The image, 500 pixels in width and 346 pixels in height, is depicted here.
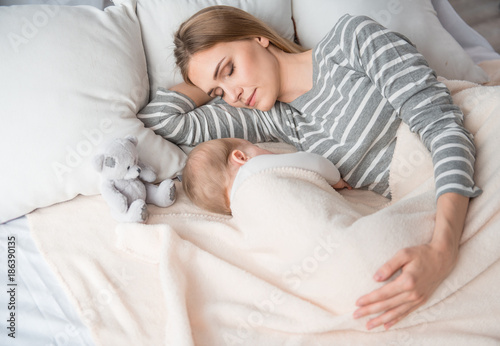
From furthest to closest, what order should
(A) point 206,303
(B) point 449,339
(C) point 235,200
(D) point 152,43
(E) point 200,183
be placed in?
(D) point 152,43
(E) point 200,183
(C) point 235,200
(A) point 206,303
(B) point 449,339

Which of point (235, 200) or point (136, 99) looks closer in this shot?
point (235, 200)

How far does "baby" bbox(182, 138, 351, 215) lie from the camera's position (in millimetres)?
1237

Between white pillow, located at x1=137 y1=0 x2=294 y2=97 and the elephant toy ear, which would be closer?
the elephant toy ear

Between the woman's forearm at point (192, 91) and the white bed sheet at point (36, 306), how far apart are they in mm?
695

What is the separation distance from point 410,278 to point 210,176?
0.61 metres

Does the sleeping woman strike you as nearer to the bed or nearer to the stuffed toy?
the bed

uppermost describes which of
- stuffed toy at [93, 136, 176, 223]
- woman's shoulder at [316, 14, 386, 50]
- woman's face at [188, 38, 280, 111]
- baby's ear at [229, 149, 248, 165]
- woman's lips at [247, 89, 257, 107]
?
woman's shoulder at [316, 14, 386, 50]

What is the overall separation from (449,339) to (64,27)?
136 centimetres

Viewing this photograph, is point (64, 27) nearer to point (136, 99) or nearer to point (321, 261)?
point (136, 99)

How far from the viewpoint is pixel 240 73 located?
1.42 m

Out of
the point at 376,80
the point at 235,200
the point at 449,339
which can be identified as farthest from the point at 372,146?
the point at 449,339

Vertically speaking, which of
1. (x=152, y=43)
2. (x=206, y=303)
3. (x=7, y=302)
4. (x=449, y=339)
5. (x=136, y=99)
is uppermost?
(x=152, y=43)

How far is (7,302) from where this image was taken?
1174 mm

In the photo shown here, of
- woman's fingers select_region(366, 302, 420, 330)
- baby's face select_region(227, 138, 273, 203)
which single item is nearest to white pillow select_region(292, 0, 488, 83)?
baby's face select_region(227, 138, 273, 203)
